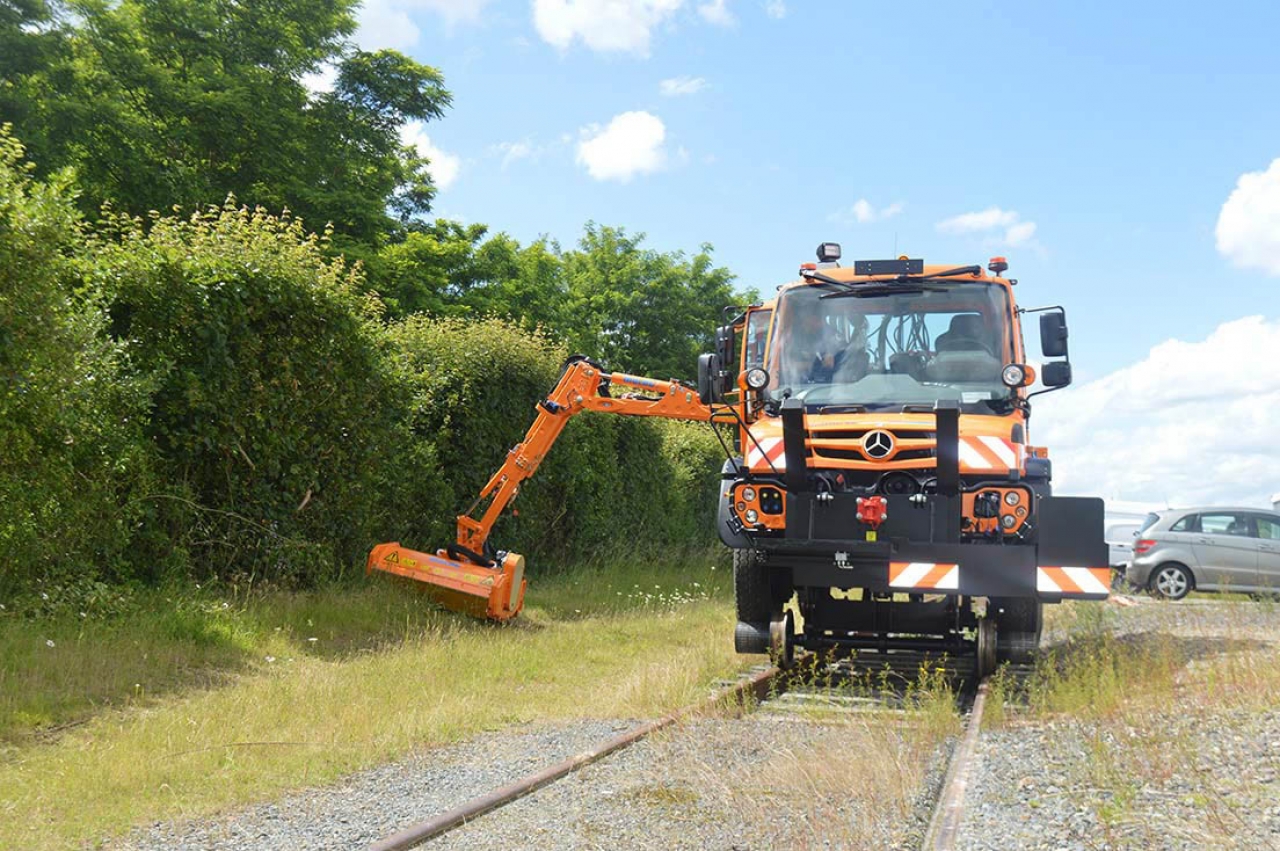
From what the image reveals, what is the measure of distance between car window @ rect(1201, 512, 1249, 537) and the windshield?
39.3 feet

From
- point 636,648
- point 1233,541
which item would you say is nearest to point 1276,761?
point 636,648

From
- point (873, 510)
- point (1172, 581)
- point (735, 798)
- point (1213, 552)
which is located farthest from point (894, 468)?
point (1213, 552)

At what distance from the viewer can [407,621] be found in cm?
1120

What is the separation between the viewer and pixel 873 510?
8.82m

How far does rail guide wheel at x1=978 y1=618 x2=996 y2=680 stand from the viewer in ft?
31.4

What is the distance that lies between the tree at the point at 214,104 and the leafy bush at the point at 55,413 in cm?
1507

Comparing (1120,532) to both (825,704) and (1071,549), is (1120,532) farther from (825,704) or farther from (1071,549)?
(825,704)

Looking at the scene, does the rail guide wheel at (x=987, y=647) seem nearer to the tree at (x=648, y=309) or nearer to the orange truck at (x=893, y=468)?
the orange truck at (x=893, y=468)

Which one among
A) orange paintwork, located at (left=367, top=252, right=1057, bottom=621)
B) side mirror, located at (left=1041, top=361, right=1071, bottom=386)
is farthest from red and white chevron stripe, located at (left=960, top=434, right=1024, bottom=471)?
side mirror, located at (left=1041, top=361, right=1071, bottom=386)

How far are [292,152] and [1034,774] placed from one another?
88.5 ft

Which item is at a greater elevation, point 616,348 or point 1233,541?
point 616,348

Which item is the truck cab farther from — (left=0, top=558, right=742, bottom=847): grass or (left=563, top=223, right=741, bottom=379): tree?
(left=563, top=223, right=741, bottom=379): tree

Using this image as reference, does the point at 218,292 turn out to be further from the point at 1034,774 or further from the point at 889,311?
the point at 1034,774

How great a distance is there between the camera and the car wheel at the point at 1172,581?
19.3 metres
